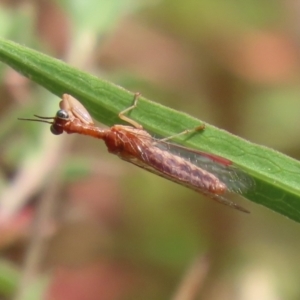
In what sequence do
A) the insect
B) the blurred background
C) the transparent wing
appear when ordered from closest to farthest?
1. the transparent wing
2. the insect
3. the blurred background

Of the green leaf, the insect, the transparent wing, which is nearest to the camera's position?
the green leaf

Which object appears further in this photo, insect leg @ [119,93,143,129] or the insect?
the insect

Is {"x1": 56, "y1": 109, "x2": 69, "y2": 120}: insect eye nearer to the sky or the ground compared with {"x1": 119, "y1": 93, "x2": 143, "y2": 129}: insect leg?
nearer to the sky

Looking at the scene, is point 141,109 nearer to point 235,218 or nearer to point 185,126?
point 185,126

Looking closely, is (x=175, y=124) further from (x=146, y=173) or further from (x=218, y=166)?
(x=146, y=173)

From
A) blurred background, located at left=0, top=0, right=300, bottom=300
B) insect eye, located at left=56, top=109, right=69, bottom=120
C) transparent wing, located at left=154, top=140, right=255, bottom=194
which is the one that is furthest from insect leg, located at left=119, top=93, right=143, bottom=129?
blurred background, located at left=0, top=0, right=300, bottom=300

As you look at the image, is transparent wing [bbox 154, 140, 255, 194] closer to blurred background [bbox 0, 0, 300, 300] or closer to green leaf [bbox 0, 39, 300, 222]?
green leaf [bbox 0, 39, 300, 222]

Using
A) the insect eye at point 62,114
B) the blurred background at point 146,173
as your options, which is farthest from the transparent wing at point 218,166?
the blurred background at point 146,173
